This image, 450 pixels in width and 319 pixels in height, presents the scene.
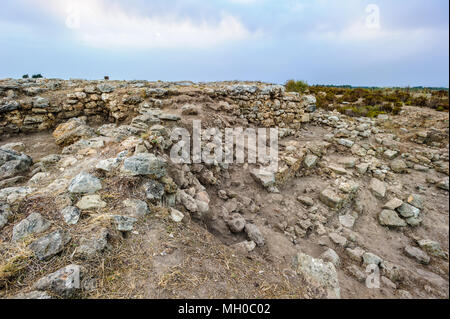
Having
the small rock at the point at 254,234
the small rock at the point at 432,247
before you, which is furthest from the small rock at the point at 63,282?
the small rock at the point at 432,247

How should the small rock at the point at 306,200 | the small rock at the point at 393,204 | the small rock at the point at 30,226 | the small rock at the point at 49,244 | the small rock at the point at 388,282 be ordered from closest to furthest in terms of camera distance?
1. the small rock at the point at 49,244
2. the small rock at the point at 30,226
3. the small rock at the point at 388,282
4. the small rock at the point at 393,204
5. the small rock at the point at 306,200

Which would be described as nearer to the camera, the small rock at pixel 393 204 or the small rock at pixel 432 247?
the small rock at pixel 432 247

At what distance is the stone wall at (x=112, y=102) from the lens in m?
6.48

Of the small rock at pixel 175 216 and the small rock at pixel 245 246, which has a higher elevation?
the small rock at pixel 175 216

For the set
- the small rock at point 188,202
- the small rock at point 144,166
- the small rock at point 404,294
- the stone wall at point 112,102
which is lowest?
the small rock at point 404,294

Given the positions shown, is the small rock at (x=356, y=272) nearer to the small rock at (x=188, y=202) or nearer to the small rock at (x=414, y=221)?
the small rock at (x=414, y=221)

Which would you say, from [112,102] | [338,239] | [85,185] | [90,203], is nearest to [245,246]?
[338,239]

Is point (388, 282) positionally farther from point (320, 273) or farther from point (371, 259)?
point (320, 273)

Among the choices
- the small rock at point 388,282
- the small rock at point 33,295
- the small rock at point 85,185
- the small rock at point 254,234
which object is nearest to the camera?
the small rock at point 33,295

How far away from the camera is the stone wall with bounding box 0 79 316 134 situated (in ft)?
21.2

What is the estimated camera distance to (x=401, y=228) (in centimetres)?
450

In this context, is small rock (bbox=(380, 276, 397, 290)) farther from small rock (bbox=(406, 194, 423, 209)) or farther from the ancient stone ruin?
small rock (bbox=(406, 194, 423, 209))
